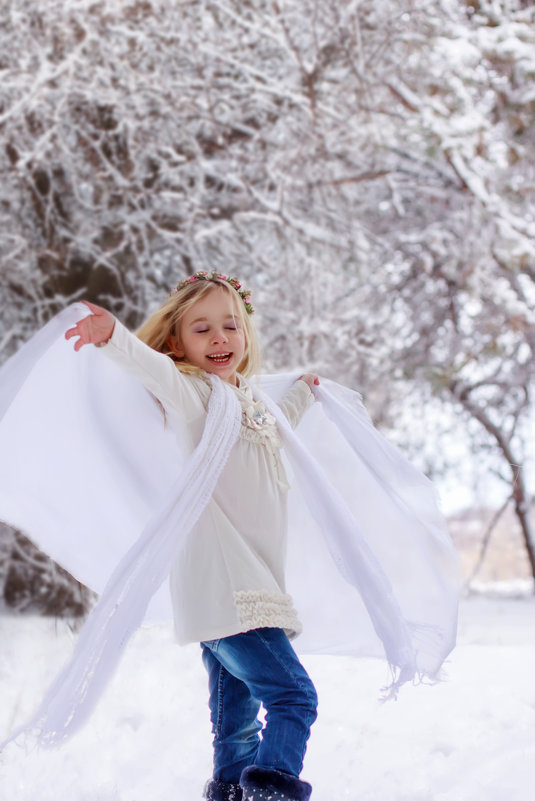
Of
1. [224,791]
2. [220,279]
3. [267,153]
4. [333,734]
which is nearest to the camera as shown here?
[224,791]

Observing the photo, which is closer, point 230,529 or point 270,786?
point 270,786

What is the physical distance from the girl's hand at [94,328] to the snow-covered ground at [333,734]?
1467mm

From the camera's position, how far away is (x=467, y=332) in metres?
6.98

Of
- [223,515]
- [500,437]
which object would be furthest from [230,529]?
[500,437]

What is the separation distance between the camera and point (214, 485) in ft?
7.03

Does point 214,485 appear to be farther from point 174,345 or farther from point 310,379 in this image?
point 310,379

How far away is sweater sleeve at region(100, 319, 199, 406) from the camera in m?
2.04

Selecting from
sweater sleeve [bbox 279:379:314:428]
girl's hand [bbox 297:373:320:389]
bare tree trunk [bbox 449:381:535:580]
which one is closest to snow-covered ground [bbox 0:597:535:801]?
sweater sleeve [bbox 279:379:314:428]

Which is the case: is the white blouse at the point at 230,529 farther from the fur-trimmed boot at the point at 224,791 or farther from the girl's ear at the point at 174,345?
the fur-trimmed boot at the point at 224,791

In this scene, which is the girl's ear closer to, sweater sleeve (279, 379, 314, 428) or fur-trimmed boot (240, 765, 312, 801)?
sweater sleeve (279, 379, 314, 428)

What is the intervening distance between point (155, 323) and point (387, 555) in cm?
100

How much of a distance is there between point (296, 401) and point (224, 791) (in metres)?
1.15

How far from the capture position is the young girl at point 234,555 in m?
2.04

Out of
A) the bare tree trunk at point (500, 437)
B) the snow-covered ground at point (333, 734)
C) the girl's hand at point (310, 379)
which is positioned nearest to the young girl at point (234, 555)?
the girl's hand at point (310, 379)
